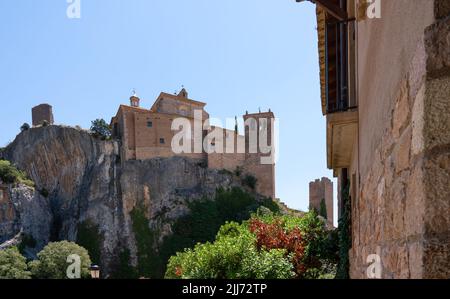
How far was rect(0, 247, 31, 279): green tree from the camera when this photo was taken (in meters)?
36.5

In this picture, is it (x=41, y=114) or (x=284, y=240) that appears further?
(x=41, y=114)

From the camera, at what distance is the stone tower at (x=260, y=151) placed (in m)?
52.7

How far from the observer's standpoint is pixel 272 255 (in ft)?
43.0

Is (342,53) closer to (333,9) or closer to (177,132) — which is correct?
(333,9)

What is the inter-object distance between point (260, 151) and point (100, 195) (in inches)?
817

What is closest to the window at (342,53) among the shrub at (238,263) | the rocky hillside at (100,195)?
the shrub at (238,263)

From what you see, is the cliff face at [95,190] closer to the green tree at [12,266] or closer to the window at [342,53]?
the green tree at [12,266]

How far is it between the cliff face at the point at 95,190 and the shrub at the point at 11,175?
1.31 meters

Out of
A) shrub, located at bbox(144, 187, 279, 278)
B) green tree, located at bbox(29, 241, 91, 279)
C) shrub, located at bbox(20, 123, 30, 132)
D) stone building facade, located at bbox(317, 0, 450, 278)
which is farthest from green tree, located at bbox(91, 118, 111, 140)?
stone building facade, located at bbox(317, 0, 450, 278)

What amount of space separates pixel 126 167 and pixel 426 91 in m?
48.8

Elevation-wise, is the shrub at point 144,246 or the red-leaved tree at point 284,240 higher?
the red-leaved tree at point 284,240

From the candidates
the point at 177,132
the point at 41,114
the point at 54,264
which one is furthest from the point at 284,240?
the point at 41,114

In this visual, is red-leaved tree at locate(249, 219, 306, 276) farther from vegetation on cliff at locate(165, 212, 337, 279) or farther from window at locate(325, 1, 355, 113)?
window at locate(325, 1, 355, 113)

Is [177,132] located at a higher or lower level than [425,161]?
higher
